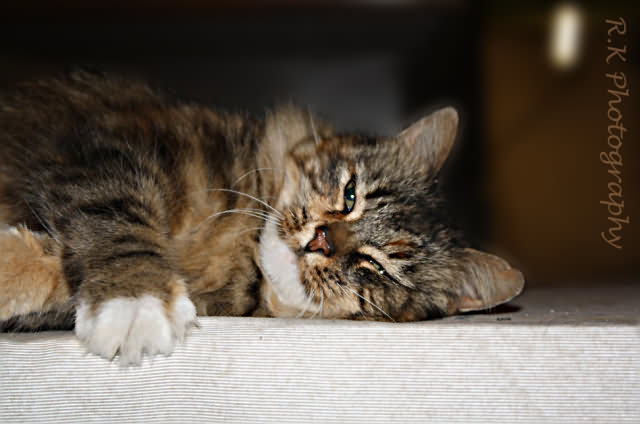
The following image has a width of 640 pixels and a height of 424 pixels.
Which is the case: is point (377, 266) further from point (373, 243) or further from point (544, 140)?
point (544, 140)

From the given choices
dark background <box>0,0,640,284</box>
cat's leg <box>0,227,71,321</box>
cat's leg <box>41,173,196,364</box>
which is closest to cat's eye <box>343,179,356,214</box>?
cat's leg <box>41,173,196,364</box>

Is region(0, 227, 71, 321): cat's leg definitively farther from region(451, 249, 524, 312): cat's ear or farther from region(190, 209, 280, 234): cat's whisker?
region(451, 249, 524, 312): cat's ear

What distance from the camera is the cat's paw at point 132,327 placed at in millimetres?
984

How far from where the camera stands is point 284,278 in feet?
4.55

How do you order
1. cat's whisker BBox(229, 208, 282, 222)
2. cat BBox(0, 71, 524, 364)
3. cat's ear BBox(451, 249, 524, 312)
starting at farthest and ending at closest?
cat's whisker BBox(229, 208, 282, 222) < cat's ear BBox(451, 249, 524, 312) < cat BBox(0, 71, 524, 364)

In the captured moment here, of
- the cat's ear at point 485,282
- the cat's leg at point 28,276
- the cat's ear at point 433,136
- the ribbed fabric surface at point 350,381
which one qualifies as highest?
the cat's ear at point 433,136

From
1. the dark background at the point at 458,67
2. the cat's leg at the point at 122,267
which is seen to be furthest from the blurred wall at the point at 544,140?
the cat's leg at the point at 122,267

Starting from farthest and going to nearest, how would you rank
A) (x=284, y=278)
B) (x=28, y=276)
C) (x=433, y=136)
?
(x=433, y=136) → (x=284, y=278) → (x=28, y=276)

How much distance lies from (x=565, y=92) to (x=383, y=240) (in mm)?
3341

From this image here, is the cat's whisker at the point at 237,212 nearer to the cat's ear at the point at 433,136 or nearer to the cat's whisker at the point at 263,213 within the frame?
the cat's whisker at the point at 263,213

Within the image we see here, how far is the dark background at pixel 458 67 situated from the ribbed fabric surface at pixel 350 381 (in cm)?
272

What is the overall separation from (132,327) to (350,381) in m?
0.47

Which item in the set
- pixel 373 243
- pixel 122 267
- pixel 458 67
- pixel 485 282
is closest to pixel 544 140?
pixel 458 67

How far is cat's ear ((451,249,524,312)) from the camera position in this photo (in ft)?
4.45
